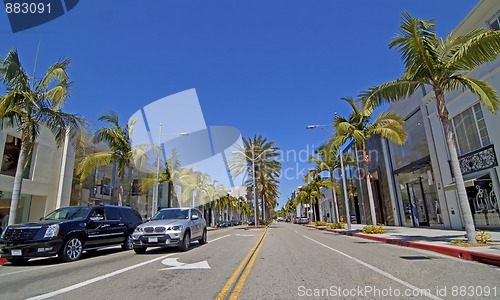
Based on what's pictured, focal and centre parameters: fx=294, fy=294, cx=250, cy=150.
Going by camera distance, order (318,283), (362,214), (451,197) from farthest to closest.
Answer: (362,214) → (451,197) → (318,283)

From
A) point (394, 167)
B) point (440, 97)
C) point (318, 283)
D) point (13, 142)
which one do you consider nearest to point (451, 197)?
point (394, 167)

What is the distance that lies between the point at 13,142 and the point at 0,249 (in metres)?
13.1

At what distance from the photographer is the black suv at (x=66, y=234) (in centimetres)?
890

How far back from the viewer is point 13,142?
19578 mm

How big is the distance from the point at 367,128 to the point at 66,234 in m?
18.6

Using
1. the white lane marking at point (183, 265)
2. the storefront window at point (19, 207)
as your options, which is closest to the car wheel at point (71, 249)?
the white lane marking at point (183, 265)

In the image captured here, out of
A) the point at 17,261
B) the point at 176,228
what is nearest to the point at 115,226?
the point at 176,228

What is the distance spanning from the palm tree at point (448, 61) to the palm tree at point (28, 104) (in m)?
14.9

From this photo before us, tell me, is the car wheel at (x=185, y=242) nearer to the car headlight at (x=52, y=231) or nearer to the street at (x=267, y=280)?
the street at (x=267, y=280)

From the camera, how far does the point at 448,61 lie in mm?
11180

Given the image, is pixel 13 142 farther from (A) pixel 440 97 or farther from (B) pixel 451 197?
(B) pixel 451 197

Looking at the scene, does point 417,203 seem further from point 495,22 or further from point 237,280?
point 237,280

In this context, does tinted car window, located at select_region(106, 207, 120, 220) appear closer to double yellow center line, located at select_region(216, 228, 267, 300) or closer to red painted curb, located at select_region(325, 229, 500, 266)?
double yellow center line, located at select_region(216, 228, 267, 300)

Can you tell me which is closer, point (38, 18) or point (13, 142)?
point (38, 18)
